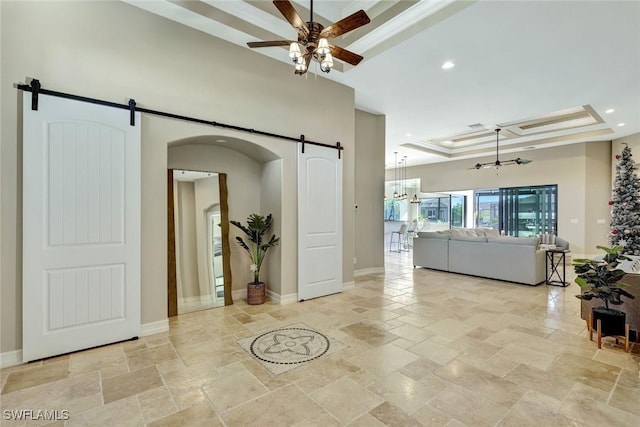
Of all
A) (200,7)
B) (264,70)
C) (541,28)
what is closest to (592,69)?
(541,28)

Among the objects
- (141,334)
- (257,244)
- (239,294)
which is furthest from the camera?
(239,294)

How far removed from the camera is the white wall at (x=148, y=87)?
269cm

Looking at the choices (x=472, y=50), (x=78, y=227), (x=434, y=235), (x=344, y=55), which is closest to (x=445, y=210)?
(x=434, y=235)

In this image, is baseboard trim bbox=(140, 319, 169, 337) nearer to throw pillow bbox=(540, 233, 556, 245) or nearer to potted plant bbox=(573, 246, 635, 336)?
potted plant bbox=(573, 246, 635, 336)

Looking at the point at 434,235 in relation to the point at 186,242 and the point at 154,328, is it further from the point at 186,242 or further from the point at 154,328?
the point at 154,328

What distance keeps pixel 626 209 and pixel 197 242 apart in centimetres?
684

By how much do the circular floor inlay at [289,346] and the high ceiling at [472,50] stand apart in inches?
146

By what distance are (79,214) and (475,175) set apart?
11.4m

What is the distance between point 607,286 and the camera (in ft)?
9.50

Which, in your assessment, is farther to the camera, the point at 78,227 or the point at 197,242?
the point at 197,242

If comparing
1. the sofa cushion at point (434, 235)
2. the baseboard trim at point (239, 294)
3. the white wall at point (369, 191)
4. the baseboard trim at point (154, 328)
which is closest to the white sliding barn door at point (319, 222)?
the baseboard trim at point (239, 294)

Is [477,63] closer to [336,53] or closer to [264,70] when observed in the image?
[336,53]

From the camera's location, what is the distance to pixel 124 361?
2740mm

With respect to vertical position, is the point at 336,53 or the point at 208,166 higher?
the point at 336,53
